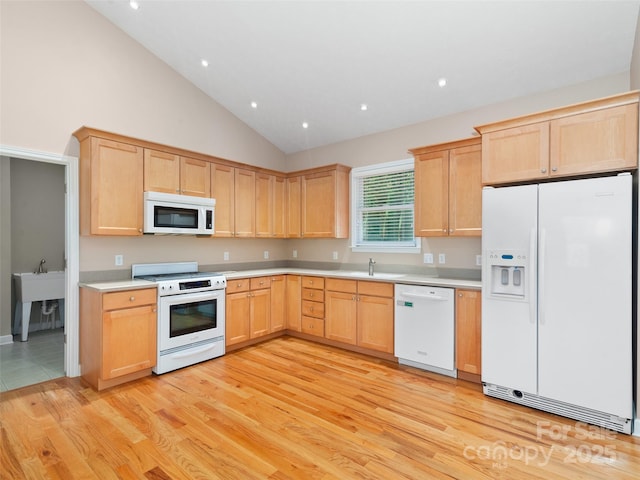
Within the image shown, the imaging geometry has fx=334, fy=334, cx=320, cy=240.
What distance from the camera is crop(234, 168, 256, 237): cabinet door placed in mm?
4621

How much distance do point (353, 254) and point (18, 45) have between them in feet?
14.0

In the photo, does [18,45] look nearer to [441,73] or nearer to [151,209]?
[151,209]

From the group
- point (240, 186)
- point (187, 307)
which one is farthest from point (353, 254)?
point (187, 307)

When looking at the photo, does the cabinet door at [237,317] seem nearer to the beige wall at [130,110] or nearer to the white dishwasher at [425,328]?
the beige wall at [130,110]

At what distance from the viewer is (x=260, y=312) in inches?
177

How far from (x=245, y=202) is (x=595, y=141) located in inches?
152

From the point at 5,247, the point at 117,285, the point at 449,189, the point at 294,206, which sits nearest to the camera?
the point at 117,285

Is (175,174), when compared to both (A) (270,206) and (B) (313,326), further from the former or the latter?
(B) (313,326)

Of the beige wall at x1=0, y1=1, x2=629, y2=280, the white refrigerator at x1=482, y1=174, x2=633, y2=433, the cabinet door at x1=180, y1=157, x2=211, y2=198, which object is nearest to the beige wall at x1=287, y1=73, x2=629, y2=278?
the beige wall at x1=0, y1=1, x2=629, y2=280

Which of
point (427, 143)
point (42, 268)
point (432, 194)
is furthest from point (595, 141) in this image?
→ point (42, 268)

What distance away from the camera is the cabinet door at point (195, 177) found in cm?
397

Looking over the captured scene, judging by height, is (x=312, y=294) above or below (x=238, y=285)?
below

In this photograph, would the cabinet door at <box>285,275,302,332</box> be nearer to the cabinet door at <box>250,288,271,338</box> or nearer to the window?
the cabinet door at <box>250,288,271,338</box>

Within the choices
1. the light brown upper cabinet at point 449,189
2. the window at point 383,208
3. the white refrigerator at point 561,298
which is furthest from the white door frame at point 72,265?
the white refrigerator at point 561,298
